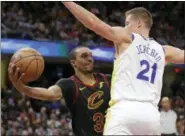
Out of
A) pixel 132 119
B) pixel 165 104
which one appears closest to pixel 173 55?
pixel 132 119

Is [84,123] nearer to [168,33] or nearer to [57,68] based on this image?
[57,68]

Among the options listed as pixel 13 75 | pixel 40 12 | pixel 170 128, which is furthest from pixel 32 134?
pixel 13 75

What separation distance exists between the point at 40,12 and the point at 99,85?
13.1 m

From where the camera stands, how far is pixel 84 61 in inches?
232

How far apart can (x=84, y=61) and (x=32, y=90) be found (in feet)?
2.54

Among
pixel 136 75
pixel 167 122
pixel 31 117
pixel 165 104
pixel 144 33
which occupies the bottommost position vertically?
pixel 31 117

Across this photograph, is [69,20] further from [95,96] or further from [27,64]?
[27,64]

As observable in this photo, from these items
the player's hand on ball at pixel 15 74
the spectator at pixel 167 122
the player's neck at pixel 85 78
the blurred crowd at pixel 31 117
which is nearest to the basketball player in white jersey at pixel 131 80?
the player's hand on ball at pixel 15 74

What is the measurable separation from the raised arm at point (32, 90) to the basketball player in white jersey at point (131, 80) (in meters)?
0.92

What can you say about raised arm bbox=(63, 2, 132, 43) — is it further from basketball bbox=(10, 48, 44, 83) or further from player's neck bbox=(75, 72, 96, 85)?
player's neck bbox=(75, 72, 96, 85)

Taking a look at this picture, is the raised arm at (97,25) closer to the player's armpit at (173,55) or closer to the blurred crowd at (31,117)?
the player's armpit at (173,55)

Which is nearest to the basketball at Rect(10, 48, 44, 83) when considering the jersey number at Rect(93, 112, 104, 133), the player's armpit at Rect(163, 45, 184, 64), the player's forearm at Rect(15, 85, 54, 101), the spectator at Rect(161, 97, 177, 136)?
the player's forearm at Rect(15, 85, 54, 101)

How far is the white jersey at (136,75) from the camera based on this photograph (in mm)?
4539

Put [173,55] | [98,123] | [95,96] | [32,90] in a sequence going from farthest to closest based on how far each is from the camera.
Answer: [95,96], [98,123], [32,90], [173,55]
